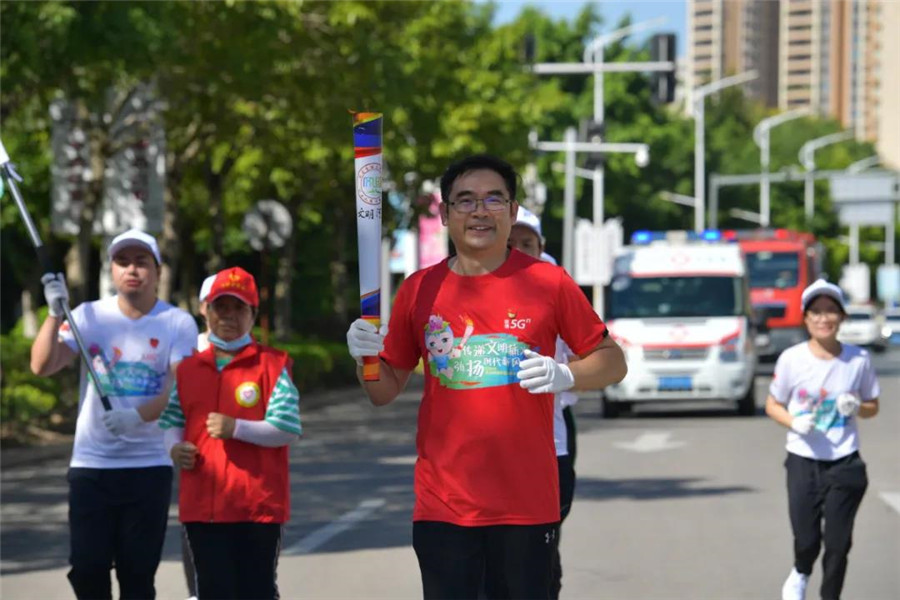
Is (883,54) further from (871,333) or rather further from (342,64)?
(342,64)

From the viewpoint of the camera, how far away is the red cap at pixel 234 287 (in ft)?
21.9

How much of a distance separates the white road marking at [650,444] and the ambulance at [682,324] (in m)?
2.70

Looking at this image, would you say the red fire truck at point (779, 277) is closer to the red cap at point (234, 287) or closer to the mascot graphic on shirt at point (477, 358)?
the red cap at point (234, 287)

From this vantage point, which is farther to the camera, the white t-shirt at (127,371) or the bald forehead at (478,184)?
the white t-shirt at (127,371)

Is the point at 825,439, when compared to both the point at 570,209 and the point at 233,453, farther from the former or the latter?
the point at 570,209

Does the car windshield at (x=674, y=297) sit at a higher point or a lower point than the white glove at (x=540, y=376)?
lower

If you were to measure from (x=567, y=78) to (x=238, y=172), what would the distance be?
40823 mm

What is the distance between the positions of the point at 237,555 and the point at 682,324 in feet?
63.8

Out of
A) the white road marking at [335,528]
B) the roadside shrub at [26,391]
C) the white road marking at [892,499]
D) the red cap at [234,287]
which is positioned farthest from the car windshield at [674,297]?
the red cap at [234,287]

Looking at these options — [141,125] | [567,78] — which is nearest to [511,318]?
[141,125]

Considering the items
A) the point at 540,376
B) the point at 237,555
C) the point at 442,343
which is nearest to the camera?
the point at 540,376

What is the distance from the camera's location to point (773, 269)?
40.5 m

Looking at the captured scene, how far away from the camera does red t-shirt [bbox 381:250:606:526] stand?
5129mm

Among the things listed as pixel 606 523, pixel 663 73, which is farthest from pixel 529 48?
pixel 606 523
